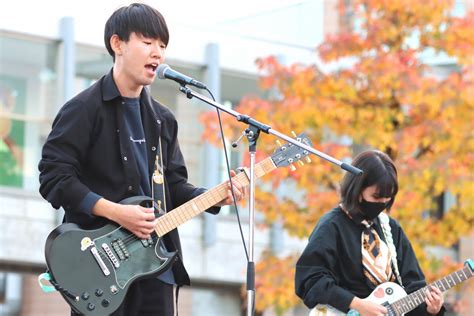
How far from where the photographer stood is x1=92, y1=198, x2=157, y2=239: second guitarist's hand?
4.11m

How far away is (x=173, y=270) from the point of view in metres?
4.32

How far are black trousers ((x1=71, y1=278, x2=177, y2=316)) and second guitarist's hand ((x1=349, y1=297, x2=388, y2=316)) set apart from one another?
3.51 ft

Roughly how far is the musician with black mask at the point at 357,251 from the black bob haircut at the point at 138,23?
135cm

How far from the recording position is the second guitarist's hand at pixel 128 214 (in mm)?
4109

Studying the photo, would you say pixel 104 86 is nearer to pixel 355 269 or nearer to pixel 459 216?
pixel 355 269

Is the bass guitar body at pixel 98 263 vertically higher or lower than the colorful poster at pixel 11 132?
lower

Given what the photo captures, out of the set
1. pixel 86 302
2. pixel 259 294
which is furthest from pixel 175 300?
pixel 259 294

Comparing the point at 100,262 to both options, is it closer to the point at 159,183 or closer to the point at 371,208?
the point at 159,183

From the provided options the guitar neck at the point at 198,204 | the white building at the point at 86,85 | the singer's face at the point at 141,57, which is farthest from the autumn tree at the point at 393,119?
the singer's face at the point at 141,57

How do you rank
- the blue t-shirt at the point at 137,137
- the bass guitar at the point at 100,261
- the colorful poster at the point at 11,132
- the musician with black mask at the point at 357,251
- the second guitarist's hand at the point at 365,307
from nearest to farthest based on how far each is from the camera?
the bass guitar at the point at 100,261 < the blue t-shirt at the point at 137,137 < the second guitarist's hand at the point at 365,307 < the musician with black mask at the point at 357,251 < the colorful poster at the point at 11,132

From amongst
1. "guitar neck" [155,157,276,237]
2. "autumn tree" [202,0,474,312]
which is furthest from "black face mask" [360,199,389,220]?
"autumn tree" [202,0,474,312]

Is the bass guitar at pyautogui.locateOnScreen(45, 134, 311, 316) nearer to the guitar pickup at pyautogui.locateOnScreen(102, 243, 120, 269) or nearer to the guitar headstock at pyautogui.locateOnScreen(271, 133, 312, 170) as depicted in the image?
the guitar pickup at pyautogui.locateOnScreen(102, 243, 120, 269)

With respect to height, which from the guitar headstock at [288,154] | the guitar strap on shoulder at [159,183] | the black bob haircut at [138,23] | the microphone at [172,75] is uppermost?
the black bob haircut at [138,23]

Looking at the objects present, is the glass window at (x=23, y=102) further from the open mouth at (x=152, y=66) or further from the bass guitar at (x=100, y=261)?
the bass guitar at (x=100, y=261)
